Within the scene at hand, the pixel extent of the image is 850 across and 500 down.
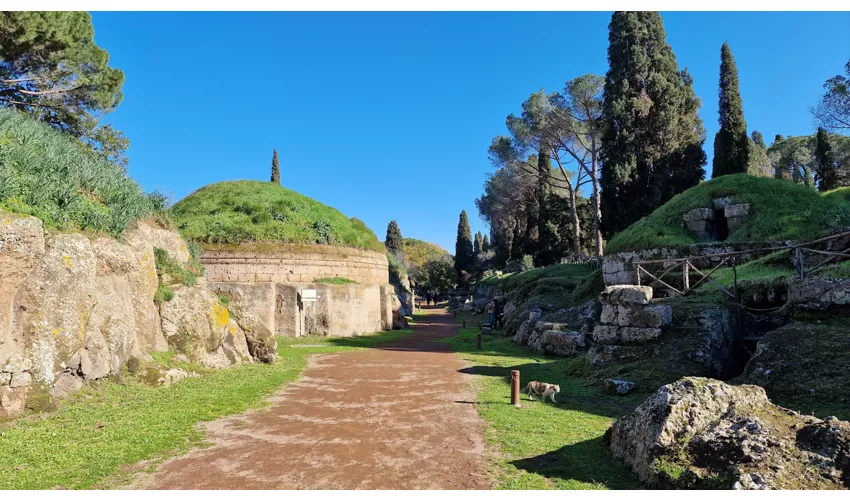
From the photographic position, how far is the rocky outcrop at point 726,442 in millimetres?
3963

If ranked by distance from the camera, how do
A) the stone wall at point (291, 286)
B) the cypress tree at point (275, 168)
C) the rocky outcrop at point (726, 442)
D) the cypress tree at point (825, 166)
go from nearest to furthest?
1. the rocky outcrop at point (726, 442)
2. the stone wall at point (291, 286)
3. the cypress tree at point (825, 166)
4. the cypress tree at point (275, 168)

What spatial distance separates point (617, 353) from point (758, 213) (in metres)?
11.7

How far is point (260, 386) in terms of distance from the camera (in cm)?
1034

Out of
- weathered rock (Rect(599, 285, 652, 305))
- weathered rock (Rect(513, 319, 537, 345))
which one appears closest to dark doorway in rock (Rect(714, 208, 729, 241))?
weathered rock (Rect(513, 319, 537, 345))

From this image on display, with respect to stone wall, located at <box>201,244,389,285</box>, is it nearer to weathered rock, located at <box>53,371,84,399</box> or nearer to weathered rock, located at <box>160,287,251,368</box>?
weathered rock, located at <box>160,287,251,368</box>

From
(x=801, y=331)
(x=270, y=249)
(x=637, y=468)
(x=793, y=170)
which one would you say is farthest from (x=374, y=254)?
(x=793, y=170)

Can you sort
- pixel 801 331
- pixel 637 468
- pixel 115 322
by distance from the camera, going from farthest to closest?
pixel 115 322, pixel 801 331, pixel 637 468

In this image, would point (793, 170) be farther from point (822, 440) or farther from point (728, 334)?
point (822, 440)

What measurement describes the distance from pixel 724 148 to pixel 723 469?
104 ft

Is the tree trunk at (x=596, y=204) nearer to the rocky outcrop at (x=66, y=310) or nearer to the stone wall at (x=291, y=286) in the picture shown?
the stone wall at (x=291, y=286)

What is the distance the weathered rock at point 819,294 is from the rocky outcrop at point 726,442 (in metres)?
4.83

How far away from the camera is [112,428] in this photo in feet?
21.8

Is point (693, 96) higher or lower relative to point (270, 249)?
higher

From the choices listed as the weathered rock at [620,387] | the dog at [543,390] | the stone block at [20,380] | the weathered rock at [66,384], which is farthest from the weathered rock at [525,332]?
the stone block at [20,380]
